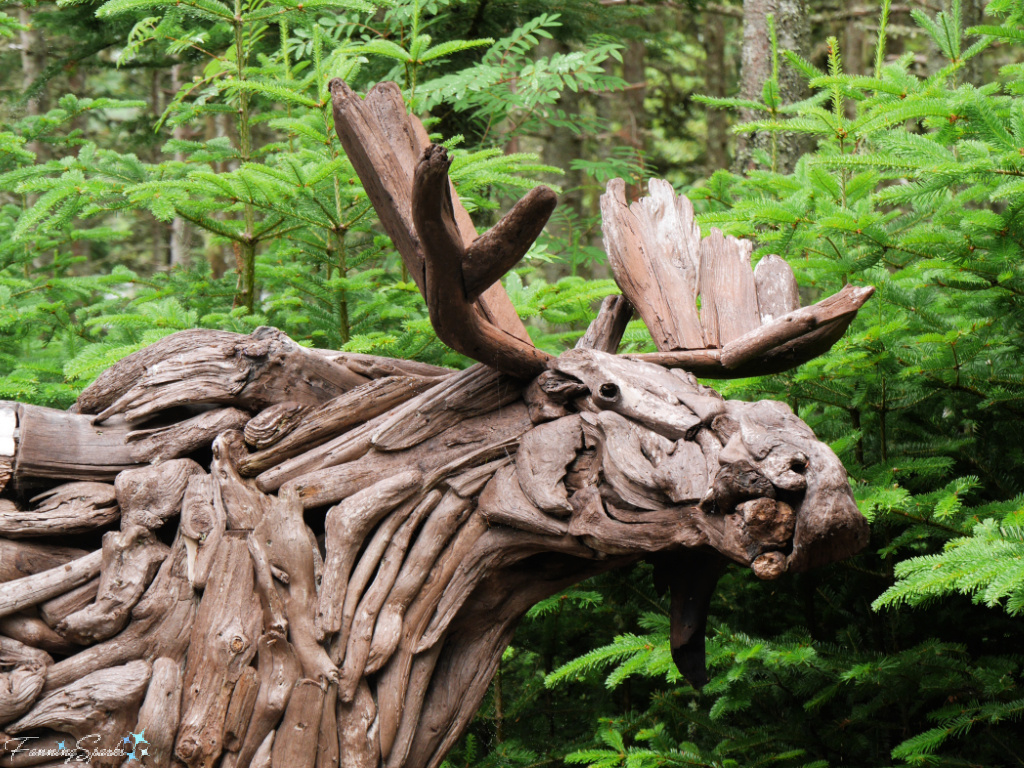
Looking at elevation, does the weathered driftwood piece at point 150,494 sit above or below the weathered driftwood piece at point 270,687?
above

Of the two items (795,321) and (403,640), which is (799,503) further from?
(403,640)

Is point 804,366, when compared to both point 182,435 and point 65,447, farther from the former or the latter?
point 65,447

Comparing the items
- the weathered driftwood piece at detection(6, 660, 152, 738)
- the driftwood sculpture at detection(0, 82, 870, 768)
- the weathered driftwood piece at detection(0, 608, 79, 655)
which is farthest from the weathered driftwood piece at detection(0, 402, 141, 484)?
the weathered driftwood piece at detection(6, 660, 152, 738)

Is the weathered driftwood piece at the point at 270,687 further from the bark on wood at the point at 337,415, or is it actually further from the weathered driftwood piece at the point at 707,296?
the weathered driftwood piece at the point at 707,296

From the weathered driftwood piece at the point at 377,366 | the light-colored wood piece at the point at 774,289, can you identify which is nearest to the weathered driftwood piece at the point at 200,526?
the weathered driftwood piece at the point at 377,366

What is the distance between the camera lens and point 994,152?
8.86 feet

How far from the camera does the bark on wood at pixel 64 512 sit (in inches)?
90.2

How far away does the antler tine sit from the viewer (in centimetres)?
172

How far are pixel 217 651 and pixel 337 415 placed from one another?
0.70m

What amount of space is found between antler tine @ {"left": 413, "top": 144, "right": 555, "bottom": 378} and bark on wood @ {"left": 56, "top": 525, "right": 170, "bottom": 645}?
39.1 inches

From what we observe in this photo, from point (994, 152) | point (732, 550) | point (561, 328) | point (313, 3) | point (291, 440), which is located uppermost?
point (313, 3)

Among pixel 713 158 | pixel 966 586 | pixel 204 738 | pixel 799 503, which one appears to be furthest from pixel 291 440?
pixel 713 158

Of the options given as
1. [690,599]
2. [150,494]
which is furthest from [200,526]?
[690,599]

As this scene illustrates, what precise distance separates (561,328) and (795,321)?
24.3ft
